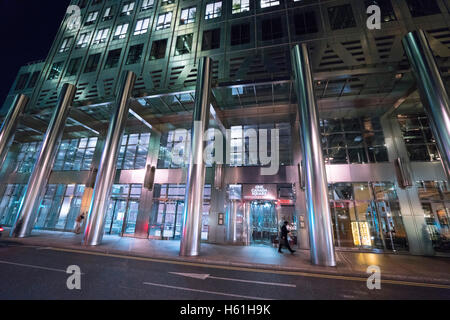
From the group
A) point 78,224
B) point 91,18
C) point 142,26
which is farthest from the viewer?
point 91,18

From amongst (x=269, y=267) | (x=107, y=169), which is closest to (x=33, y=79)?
(x=107, y=169)

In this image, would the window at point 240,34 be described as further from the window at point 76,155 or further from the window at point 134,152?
the window at point 76,155

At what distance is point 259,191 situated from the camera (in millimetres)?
13641

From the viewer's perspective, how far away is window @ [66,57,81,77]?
1832 centimetres

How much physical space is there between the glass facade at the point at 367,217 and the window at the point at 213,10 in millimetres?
16707

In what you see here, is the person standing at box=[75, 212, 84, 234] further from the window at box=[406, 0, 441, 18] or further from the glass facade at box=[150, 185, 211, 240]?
the window at box=[406, 0, 441, 18]

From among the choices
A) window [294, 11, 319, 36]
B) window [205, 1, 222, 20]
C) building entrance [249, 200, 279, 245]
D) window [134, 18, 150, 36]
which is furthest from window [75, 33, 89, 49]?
building entrance [249, 200, 279, 245]

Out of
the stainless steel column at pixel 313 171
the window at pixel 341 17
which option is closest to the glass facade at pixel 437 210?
the stainless steel column at pixel 313 171

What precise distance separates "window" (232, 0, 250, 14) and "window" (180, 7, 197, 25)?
12.0 ft

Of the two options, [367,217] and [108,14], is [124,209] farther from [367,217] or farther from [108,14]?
[108,14]

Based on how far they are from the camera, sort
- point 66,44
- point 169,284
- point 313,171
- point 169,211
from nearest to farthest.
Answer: point 169,284, point 313,171, point 169,211, point 66,44

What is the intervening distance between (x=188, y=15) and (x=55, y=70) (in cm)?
1428
